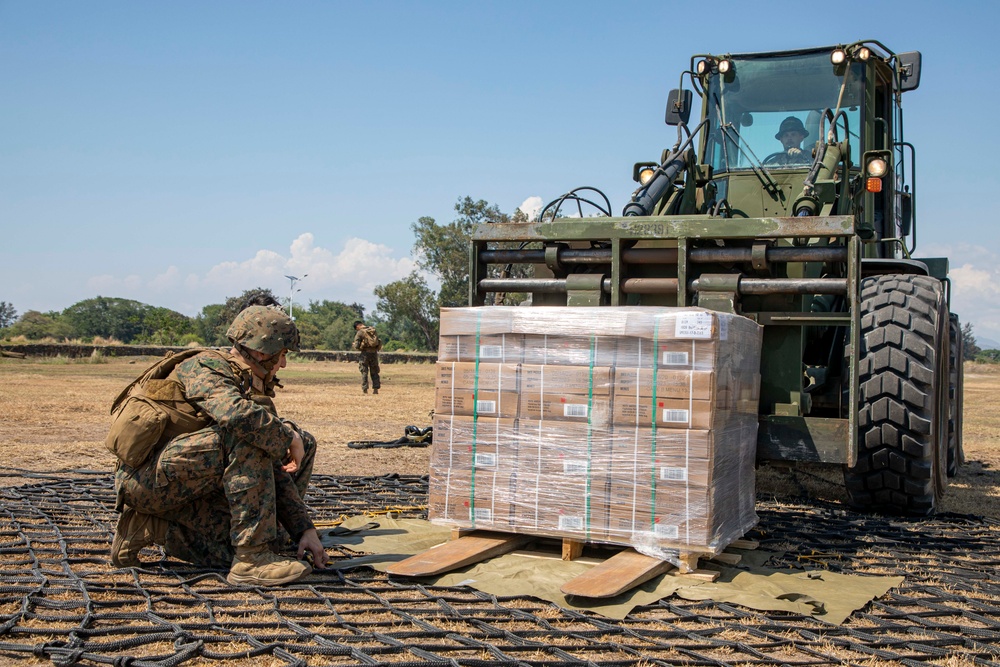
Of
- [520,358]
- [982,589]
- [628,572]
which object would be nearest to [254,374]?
[520,358]

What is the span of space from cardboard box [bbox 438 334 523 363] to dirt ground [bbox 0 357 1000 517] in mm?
3273

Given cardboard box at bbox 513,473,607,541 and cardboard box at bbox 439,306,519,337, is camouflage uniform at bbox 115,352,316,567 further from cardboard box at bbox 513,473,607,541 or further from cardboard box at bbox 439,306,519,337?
cardboard box at bbox 513,473,607,541

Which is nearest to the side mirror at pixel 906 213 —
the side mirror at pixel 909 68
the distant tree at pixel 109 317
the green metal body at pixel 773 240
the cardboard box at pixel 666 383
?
the green metal body at pixel 773 240

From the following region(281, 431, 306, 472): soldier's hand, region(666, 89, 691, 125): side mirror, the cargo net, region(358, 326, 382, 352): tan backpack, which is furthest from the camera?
region(358, 326, 382, 352): tan backpack

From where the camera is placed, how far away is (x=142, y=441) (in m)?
4.36

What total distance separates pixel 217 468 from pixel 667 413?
2114 millimetres

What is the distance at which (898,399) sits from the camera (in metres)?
5.75

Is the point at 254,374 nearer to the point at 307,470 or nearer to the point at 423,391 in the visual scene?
the point at 307,470

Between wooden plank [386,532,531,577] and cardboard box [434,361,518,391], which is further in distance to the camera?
cardboard box [434,361,518,391]

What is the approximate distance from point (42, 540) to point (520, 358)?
2.69m

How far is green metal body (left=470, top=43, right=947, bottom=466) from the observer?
550 centimetres

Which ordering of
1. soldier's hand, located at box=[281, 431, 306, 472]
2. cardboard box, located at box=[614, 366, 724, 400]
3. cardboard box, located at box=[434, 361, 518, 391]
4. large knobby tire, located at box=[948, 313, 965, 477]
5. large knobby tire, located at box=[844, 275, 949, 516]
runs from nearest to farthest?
cardboard box, located at box=[614, 366, 724, 400] → soldier's hand, located at box=[281, 431, 306, 472] → cardboard box, located at box=[434, 361, 518, 391] → large knobby tire, located at box=[844, 275, 949, 516] → large knobby tire, located at box=[948, 313, 965, 477]

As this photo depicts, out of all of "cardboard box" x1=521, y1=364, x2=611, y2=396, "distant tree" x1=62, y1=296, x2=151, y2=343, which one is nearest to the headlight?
"cardboard box" x1=521, y1=364, x2=611, y2=396

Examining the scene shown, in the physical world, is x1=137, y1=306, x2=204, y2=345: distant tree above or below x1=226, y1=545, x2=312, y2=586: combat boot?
above
